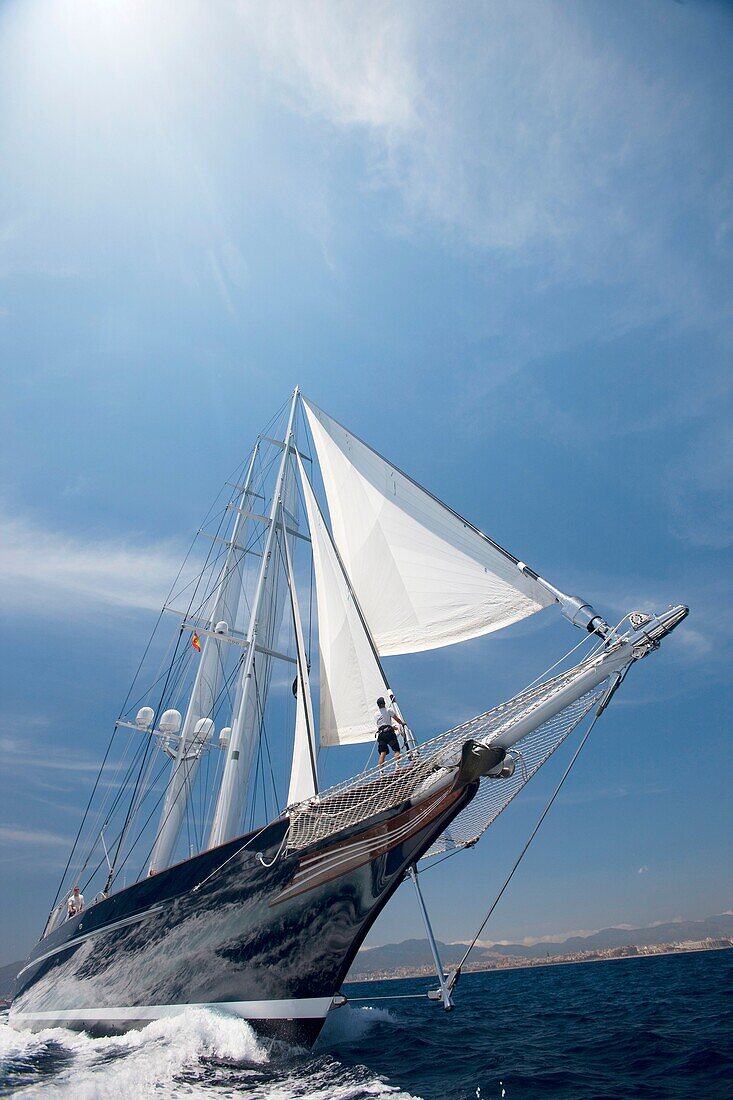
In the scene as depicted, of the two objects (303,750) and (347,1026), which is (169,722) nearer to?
(347,1026)

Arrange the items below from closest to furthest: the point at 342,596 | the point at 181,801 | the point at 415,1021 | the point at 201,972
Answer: the point at 201,972
the point at 342,596
the point at 415,1021
the point at 181,801

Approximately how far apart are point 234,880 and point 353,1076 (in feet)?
11.4

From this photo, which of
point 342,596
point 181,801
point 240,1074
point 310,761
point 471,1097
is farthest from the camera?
point 181,801

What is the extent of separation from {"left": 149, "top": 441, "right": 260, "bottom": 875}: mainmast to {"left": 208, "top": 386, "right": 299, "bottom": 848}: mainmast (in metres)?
2.03

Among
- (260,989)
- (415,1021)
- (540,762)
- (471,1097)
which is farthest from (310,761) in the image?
(415,1021)

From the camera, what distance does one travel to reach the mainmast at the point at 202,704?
2052cm

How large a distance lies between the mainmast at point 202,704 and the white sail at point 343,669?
5357 millimetres

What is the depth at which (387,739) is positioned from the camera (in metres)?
10.8

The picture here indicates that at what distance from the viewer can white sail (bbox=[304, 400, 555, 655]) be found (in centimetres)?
1119

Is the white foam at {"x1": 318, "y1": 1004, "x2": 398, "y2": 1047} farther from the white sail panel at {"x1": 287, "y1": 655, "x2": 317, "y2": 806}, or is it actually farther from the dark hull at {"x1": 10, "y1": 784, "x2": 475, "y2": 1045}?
the white sail panel at {"x1": 287, "y1": 655, "x2": 317, "y2": 806}

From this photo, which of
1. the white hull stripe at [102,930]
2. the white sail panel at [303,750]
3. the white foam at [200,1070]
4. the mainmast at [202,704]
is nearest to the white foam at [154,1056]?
the white foam at [200,1070]

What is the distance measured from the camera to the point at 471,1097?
25.9 ft

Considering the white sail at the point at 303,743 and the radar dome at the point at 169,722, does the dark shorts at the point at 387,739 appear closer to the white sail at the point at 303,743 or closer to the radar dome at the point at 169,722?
the white sail at the point at 303,743

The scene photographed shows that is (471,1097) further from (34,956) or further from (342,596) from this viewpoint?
(34,956)
